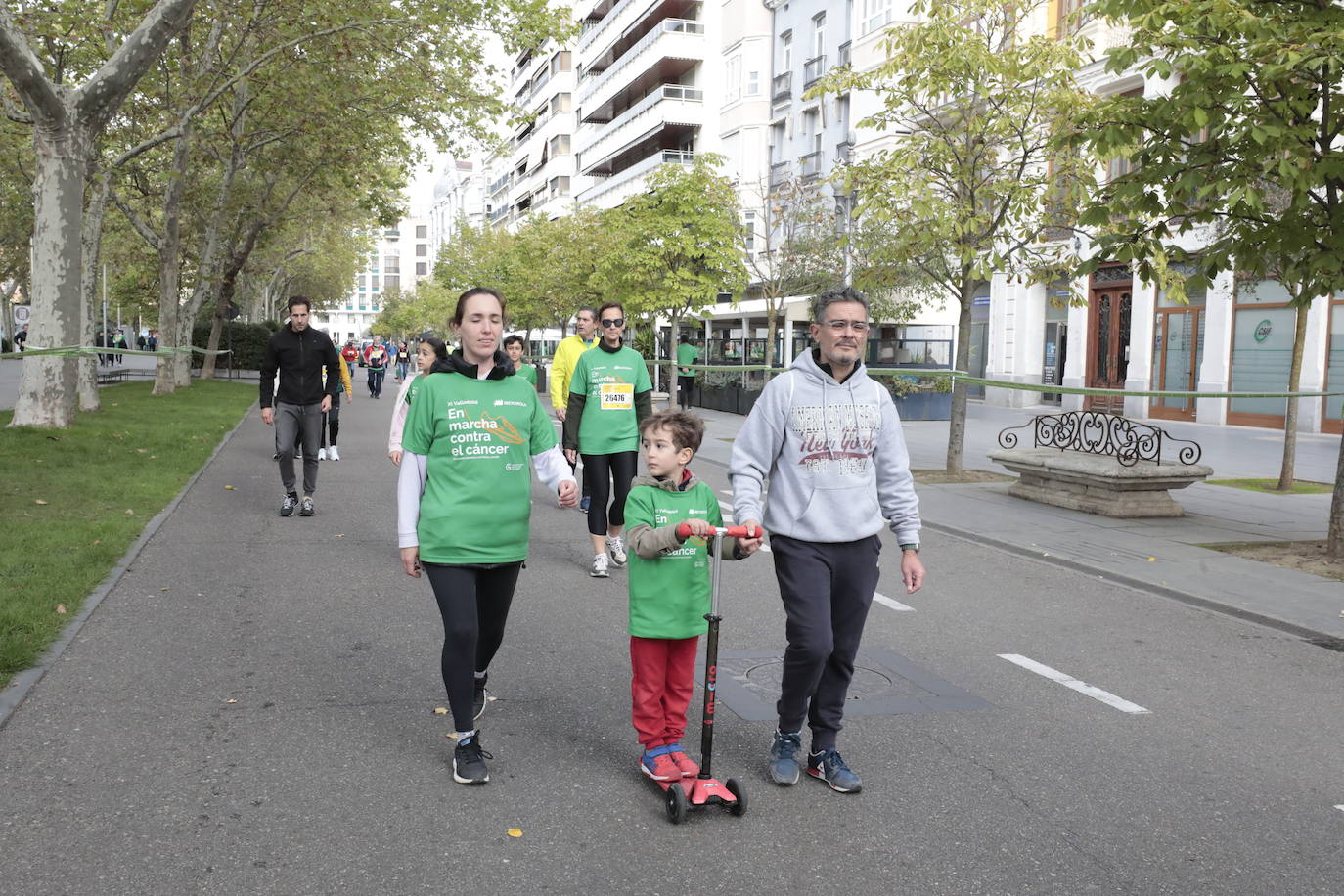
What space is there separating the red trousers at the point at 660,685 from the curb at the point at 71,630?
254 centimetres

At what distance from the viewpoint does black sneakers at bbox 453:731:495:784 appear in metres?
4.23

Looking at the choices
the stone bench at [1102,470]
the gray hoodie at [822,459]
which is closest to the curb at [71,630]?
the gray hoodie at [822,459]

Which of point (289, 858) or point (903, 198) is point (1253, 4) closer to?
point (903, 198)

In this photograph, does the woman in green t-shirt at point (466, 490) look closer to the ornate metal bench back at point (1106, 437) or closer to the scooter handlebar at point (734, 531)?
the scooter handlebar at point (734, 531)

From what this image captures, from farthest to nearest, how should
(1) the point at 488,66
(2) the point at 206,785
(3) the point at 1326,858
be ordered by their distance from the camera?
(1) the point at 488,66
(2) the point at 206,785
(3) the point at 1326,858

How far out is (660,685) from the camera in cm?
415

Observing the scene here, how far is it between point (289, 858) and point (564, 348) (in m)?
6.10

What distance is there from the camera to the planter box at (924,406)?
26752 millimetres

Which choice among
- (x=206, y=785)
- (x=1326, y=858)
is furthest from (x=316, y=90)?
(x=1326, y=858)

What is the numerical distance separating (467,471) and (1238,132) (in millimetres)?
6972

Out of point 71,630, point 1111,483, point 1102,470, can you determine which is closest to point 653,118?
point 1102,470

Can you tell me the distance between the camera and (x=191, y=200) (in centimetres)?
3312

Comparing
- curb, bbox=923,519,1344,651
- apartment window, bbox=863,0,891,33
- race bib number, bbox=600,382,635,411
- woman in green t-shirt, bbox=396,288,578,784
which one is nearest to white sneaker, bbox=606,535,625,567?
race bib number, bbox=600,382,635,411

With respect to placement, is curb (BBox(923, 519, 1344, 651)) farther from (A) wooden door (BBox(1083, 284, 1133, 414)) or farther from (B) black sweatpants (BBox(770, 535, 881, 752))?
(A) wooden door (BBox(1083, 284, 1133, 414))
